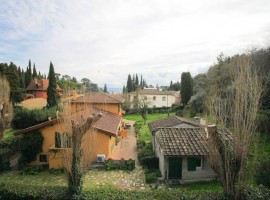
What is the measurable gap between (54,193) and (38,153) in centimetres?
1138

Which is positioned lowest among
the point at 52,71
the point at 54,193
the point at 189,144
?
the point at 54,193

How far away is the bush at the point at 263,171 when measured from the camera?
11.6 metres

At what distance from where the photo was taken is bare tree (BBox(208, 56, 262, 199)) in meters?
8.41

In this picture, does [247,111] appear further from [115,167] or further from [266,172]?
[115,167]

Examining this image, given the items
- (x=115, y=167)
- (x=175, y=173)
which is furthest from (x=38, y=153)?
(x=175, y=173)

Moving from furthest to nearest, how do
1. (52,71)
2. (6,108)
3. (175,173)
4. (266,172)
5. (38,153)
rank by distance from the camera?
(52,71), (6,108), (38,153), (175,173), (266,172)

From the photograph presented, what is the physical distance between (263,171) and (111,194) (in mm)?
8497

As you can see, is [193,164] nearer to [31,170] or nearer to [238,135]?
[238,135]

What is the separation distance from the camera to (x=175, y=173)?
1540cm

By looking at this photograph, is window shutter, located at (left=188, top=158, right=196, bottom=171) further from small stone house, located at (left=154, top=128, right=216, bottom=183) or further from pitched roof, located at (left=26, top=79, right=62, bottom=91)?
pitched roof, located at (left=26, top=79, right=62, bottom=91)

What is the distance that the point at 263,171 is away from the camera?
1173cm

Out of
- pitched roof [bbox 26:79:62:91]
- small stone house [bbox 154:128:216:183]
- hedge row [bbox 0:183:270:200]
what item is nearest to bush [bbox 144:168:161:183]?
small stone house [bbox 154:128:216:183]

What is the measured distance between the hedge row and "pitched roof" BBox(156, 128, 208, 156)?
4.59 meters

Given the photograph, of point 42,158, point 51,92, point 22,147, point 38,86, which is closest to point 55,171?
point 42,158
